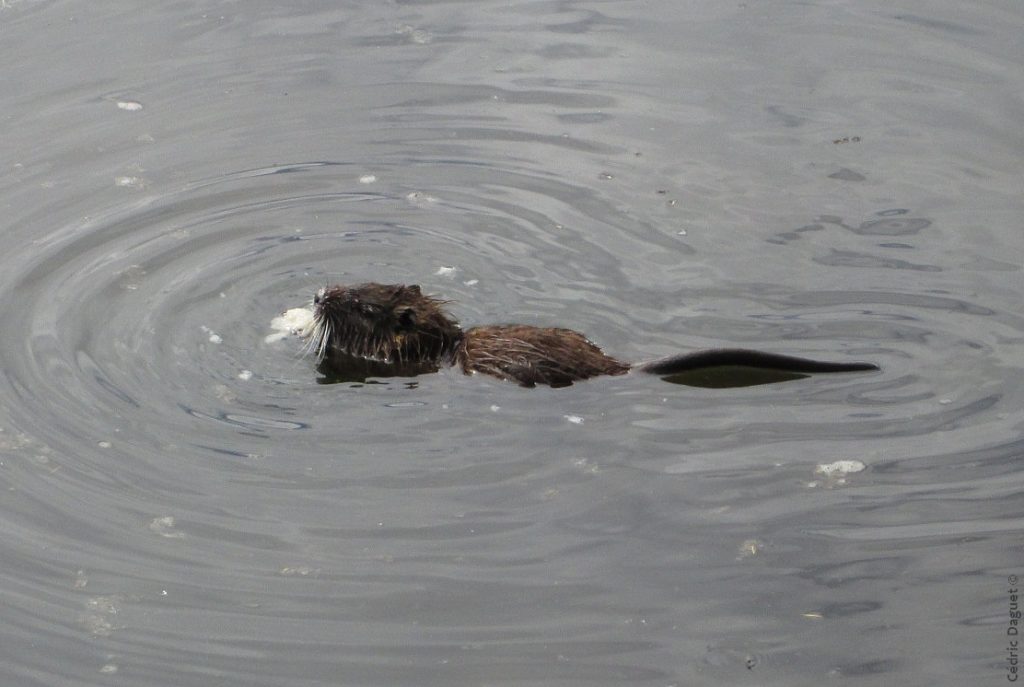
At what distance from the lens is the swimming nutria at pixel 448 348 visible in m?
6.85

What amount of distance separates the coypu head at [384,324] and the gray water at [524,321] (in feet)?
0.67

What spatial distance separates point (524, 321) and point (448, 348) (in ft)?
1.63

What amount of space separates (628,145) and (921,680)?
528cm

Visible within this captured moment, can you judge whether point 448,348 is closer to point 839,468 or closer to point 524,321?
point 524,321

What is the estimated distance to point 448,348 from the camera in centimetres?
739

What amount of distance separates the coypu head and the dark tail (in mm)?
1169

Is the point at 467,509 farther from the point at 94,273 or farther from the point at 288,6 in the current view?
the point at 288,6

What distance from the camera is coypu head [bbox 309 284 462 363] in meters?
7.39

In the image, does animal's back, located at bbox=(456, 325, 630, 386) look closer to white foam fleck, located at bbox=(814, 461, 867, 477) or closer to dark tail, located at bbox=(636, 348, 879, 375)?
dark tail, located at bbox=(636, 348, 879, 375)

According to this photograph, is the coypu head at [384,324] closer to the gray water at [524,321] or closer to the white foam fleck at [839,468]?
the gray water at [524,321]

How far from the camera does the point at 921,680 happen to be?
16.5ft

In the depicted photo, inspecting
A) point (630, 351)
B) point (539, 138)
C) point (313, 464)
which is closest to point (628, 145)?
point (539, 138)

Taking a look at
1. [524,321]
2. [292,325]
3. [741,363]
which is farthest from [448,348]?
[741,363]

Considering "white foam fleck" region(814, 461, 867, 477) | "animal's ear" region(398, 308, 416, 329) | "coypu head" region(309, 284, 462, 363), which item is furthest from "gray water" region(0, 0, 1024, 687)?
"animal's ear" region(398, 308, 416, 329)
